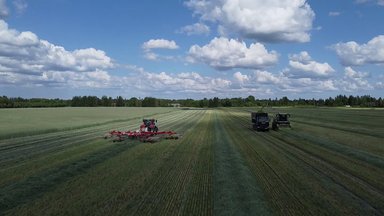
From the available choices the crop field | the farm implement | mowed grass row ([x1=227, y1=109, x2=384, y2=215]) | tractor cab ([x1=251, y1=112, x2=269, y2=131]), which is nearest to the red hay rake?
the farm implement

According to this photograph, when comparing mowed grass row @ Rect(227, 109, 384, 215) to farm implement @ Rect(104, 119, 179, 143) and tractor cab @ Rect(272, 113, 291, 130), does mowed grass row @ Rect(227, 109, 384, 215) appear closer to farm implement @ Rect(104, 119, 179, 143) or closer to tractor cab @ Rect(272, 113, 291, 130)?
farm implement @ Rect(104, 119, 179, 143)

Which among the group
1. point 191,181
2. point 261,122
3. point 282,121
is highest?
point 261,122

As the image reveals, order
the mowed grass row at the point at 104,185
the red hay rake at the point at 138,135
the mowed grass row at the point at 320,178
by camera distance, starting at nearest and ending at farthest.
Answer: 1. the mowed grass row at the point at 104,185
2. the mowed grass row at the point at 320,178
3. the red hay rake at the point at 138,135

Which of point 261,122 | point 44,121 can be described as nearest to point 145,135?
point 261,122

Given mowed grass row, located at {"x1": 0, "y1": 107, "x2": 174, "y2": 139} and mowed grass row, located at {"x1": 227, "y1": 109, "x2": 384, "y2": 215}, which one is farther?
mowed grass row, located at {"x1": 0, "y1": 107, "x2": 174, "y2": 139}

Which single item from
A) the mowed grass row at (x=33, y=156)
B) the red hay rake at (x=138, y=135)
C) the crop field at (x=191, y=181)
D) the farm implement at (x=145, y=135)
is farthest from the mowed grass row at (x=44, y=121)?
the crop field at (x=191, y=181)

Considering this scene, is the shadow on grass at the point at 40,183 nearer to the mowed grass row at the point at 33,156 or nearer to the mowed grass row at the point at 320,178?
the mowed grass row at the point at 33,156

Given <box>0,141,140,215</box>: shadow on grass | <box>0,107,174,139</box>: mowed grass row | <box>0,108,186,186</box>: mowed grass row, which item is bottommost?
<box>0,107,174,139</box>: mowed grass row

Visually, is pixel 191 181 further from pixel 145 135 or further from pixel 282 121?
pixel 282 121
